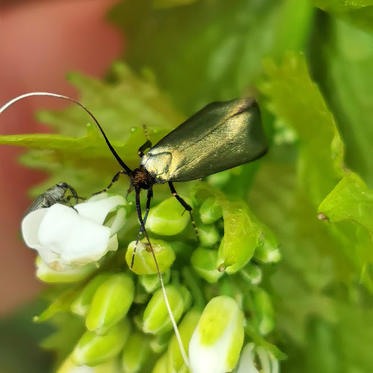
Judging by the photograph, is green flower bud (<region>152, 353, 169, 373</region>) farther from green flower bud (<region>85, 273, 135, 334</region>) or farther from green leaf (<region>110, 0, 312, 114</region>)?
green leaf (<region>110, 0, 312, 114</region>)

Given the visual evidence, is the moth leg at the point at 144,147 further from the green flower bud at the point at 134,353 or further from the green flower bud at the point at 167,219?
the green flower bud at the point at 134,353

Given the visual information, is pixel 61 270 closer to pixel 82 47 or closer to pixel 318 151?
pixel 318 151

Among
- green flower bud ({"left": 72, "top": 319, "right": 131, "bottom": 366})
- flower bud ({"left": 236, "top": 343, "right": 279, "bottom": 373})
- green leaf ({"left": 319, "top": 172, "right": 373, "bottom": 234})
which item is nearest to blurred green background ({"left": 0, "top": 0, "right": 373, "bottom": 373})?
green leaf ({"left": 319, "top": 172, "right": 373, "bottom": 234})

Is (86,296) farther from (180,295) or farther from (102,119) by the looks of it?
(102,119)

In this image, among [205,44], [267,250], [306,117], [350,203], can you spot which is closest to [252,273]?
[267,250]

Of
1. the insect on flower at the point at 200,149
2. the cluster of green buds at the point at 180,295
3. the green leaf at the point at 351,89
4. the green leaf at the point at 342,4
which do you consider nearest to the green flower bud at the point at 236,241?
the cluster of green buds at the point at 180,295

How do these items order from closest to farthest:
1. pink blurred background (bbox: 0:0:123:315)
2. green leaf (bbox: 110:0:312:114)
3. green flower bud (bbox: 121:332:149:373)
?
green flower bud (bbox: 121:332:149:373) → green leaf (bbox: 110:0:312:114) → pink blurred background (bbox: 0:0:123:315)
